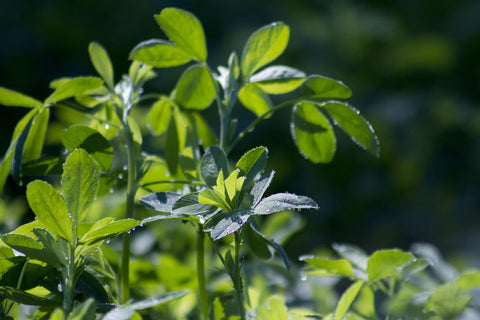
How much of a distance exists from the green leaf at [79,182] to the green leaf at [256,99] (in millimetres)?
226

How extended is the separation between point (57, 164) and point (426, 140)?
8.32 ft

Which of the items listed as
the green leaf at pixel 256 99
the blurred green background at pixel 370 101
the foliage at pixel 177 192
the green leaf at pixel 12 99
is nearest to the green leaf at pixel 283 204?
the foliage at pixel 177 192

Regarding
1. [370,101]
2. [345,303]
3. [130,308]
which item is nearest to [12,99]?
[130,308]

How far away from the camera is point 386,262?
0.51 m

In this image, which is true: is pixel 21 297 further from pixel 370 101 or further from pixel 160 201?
pixel 370 101

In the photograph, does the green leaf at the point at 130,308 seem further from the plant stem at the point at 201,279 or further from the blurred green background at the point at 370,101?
the blurred green background at the point at 370,101

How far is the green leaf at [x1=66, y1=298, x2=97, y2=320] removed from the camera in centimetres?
37

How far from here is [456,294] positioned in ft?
1.68

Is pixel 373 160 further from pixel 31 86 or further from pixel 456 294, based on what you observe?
pixel 456 294

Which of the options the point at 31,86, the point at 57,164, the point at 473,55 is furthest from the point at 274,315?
the point at 473,55

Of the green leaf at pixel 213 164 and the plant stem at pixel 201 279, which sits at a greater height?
the green leaf at pixel 213 164

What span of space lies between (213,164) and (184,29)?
0.58 ft

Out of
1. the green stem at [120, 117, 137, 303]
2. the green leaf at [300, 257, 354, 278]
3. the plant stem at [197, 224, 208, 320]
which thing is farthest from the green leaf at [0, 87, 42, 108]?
the green leaf at [300, 257, 354, 278]

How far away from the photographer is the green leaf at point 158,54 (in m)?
0.56
